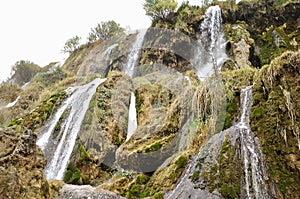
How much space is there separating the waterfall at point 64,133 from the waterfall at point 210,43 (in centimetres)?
832

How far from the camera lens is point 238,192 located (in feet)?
20.1

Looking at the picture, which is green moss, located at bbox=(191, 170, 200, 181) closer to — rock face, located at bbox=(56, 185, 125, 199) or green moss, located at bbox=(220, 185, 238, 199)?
green moss, located at bbox=(220, 185, 238, 199)

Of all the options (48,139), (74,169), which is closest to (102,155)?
(74,169)

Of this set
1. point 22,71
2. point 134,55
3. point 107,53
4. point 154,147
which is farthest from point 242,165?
point 22,71

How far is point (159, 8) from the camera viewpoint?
24.8 m

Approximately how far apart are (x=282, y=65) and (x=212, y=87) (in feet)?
7.38

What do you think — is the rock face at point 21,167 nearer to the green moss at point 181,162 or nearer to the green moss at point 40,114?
the green moss at point 181,162

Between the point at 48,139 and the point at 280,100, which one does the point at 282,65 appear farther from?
the point at 48,139

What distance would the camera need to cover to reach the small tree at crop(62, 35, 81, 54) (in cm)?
3431

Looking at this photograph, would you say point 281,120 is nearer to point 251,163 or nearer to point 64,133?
point 251,163

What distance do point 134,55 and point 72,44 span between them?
12960 mm

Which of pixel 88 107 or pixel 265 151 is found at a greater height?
pixel 88 107

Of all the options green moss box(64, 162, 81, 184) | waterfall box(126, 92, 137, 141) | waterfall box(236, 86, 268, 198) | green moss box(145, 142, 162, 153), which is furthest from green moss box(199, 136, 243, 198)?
waterfall box(126, 92, 137, 141)

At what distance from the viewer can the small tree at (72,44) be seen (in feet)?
113
